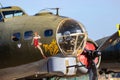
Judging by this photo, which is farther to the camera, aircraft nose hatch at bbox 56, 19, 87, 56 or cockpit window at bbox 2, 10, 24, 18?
cockpit window at bbox 2, 10, 24, 18

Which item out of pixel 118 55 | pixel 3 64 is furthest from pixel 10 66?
pixel 118 55

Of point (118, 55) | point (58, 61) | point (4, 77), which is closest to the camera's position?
point (58, 61)

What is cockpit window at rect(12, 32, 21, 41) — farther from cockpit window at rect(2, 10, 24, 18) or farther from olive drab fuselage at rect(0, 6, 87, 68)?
cockpit window at rect(2, 10, 24, 18)

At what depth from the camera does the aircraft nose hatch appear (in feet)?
37.3

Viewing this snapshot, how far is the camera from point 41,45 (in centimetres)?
1141

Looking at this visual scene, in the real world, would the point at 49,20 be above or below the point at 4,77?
above

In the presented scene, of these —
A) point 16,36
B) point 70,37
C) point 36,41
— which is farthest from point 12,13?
point 70,37

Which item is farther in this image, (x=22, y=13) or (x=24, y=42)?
(x=22, y=13)

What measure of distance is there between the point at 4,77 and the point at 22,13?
223 cm

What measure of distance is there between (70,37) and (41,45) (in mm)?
894

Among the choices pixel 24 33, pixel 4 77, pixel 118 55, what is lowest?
pixel 118 55

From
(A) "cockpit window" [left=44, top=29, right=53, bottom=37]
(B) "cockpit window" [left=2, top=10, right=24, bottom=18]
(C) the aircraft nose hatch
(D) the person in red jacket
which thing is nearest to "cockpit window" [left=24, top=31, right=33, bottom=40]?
(D) the person in red jacket

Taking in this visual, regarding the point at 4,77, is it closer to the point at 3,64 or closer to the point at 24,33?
the point at 3,64

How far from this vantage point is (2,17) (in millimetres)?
12609
